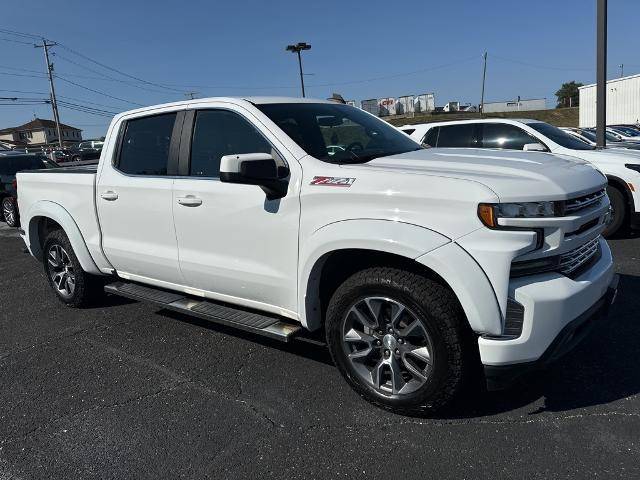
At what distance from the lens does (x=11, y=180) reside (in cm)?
1289

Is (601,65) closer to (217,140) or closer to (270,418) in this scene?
(217,140)

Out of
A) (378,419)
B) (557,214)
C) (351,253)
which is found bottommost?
(378,419)

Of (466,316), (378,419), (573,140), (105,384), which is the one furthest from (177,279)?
(573,140)

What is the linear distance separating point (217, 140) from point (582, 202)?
2.43m

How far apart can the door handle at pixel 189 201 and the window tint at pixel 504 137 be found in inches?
241

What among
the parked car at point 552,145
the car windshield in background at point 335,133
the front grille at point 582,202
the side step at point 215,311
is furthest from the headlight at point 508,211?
the parked car at point 552,145

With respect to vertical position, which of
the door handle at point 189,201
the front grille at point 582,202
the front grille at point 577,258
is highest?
the door handle at point 189,201

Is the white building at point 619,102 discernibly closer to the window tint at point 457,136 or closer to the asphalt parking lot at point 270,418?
the window tint at point 457,136

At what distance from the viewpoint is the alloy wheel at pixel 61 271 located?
5.35 metres

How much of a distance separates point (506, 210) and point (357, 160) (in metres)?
1.14

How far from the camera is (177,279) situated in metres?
4.18

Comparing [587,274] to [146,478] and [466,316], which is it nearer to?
[466,316]

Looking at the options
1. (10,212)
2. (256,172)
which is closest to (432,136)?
(256,172)

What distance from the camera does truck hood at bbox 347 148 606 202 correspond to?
105 inches
